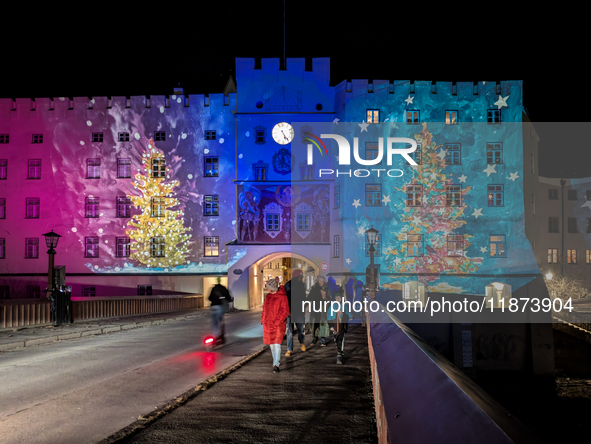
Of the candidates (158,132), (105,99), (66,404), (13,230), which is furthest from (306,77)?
(66,404)

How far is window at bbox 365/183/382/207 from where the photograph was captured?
34.7m

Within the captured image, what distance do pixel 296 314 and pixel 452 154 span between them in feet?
82.6

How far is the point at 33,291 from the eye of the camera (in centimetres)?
3553

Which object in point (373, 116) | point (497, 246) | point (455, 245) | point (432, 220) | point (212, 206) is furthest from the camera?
point (212, 206)

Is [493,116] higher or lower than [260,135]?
higher

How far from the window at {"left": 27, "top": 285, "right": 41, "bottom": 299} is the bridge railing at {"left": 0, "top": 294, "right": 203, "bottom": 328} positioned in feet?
36.7

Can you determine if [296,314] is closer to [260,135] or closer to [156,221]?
[260,135]

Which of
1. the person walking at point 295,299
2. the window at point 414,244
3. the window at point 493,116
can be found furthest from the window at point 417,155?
the person walking at point 295,299

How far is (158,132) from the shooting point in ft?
119

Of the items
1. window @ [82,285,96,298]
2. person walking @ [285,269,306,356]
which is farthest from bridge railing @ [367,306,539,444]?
window @ [82,285,96,298]

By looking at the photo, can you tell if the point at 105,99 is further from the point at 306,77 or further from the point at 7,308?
the point at 7,308

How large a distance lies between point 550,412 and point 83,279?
102 ft

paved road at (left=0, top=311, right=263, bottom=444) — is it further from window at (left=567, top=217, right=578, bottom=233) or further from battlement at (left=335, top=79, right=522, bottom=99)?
window at (left=567, top=217, right=578, bottom=233)

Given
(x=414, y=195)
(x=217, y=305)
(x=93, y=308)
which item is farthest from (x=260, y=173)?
(x=217, y=305)
